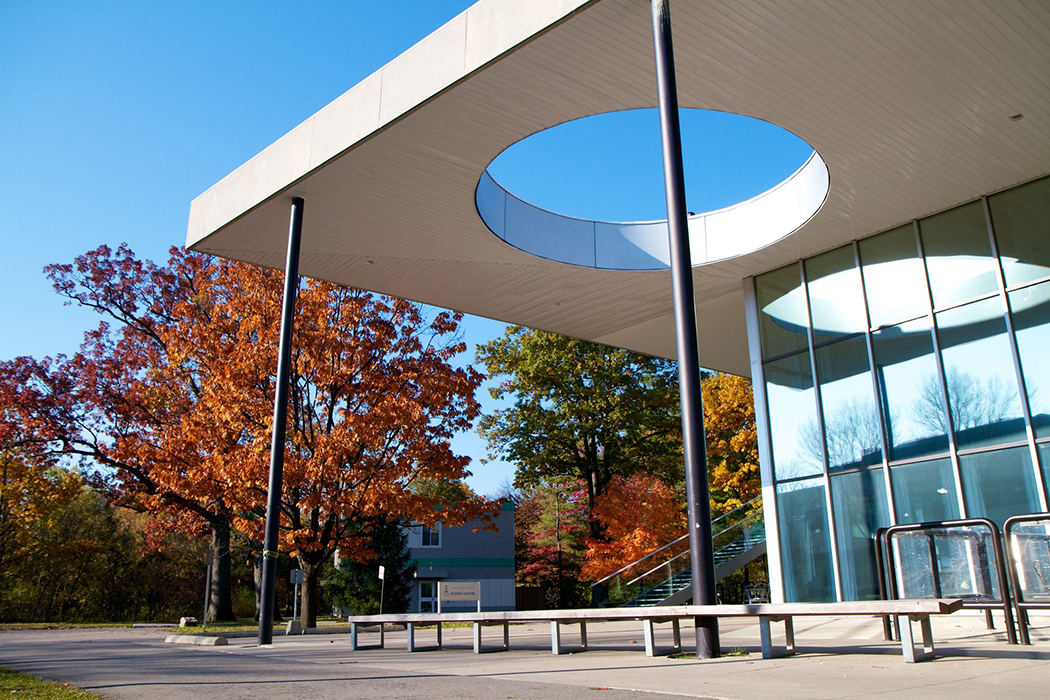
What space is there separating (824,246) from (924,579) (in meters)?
5.48

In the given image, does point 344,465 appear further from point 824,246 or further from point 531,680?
point 531,680

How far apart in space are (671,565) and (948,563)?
9045mm

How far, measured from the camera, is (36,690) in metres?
5.67

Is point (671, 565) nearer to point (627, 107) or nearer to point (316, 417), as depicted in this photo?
point (316, 417)

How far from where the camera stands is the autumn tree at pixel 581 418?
84.5 feet

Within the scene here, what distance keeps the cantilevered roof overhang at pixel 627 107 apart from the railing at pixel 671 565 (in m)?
7.53

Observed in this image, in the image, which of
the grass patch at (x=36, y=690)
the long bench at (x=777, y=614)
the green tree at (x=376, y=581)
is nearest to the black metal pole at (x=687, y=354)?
the long bench at (x=777, y=614)

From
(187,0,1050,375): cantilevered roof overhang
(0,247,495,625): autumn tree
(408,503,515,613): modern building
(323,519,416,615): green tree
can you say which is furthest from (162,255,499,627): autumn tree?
(408,503,515,613): modern building

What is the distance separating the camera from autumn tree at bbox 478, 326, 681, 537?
2575 cm

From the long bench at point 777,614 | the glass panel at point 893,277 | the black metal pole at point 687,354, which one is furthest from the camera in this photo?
the glass panel at point 893,277

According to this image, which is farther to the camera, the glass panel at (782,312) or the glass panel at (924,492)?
the glass panel at (782,312)

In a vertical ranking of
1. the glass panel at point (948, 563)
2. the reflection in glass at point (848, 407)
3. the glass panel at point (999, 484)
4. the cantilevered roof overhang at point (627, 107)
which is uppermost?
the cantilevered roof overhang at point (627, 107)

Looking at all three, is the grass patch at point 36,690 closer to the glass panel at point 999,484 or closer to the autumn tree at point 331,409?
the autumn tree at point 331,409

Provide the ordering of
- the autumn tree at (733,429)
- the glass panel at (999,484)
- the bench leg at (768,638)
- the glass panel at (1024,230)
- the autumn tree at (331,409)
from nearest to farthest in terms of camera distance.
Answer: the bench leg at (768,638) < the glass panel at (999,484) < the glass panel at (1024,230) < the autumn tree at (331,409) < the autumn tree at (733,429)
